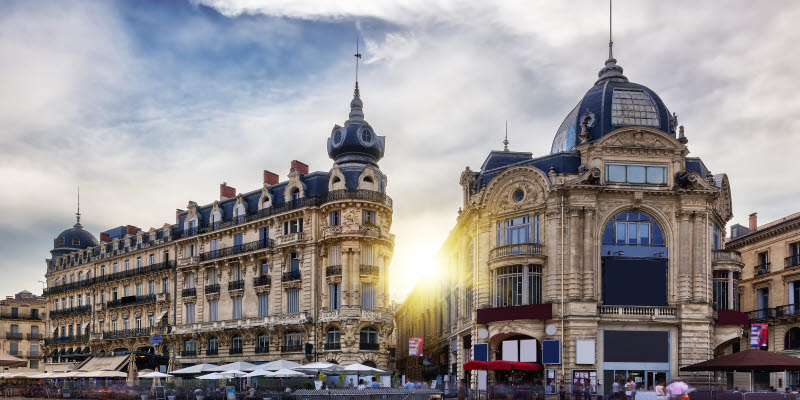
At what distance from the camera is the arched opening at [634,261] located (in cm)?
4594

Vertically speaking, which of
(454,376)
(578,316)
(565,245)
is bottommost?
(454,376)

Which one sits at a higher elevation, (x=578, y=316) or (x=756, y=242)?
(x=756, y=242)

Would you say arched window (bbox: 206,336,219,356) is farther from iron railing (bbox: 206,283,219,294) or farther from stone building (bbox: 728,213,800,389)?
stone building (bbox: 728,213,800,389)

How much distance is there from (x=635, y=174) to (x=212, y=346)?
3464 centimetres

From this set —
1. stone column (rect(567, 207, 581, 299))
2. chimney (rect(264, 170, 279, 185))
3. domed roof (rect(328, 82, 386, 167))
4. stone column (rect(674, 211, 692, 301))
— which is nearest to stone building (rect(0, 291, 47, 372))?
chimney (rect(264, 170, 279, 185))

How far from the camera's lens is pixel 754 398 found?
1289 inches

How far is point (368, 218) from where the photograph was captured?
57625 mm

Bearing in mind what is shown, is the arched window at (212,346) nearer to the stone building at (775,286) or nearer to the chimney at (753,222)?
the stone building at (775,286)

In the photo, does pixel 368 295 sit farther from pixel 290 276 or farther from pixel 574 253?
pixel 574 253

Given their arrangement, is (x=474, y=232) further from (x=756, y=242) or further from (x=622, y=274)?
(x=756, y=242)

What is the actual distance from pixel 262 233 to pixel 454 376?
57.4ft

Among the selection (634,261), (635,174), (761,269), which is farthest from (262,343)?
(761,269)

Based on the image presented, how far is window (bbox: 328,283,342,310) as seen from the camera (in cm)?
5656

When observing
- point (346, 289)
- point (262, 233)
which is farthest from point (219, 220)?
point (346, 289)
